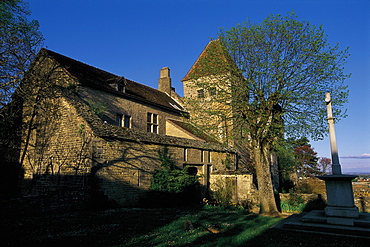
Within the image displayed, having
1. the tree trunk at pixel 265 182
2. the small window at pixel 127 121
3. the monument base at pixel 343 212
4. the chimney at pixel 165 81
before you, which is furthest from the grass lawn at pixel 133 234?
the chimney at pixel 165 81

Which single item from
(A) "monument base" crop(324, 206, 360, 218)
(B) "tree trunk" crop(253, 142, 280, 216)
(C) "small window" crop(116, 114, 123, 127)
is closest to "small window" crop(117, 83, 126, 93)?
(C) "small window" crop(116, 114, 123, 127)

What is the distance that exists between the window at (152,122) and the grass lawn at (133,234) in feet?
46.9

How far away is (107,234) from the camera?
6863 mm

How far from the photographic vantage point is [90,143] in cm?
1212

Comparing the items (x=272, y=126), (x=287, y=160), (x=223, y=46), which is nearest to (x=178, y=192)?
(x=272, y=126)

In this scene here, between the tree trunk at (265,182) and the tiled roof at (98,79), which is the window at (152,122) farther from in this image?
the tree trunk at (265,182)

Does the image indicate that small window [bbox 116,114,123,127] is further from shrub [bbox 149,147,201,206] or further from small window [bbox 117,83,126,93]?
shrub [bbox 149,147,201,206]

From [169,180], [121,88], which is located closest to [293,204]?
[169,180]

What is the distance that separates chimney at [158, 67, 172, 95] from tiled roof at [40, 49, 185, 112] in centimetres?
395

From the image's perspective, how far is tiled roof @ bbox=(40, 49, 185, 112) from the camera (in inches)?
710

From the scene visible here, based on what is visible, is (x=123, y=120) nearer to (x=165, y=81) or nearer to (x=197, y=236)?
(x=165, y=81)

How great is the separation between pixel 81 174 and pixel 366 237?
11.3m

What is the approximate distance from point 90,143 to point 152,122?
1143cm

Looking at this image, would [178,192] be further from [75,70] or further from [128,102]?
[75,70]
